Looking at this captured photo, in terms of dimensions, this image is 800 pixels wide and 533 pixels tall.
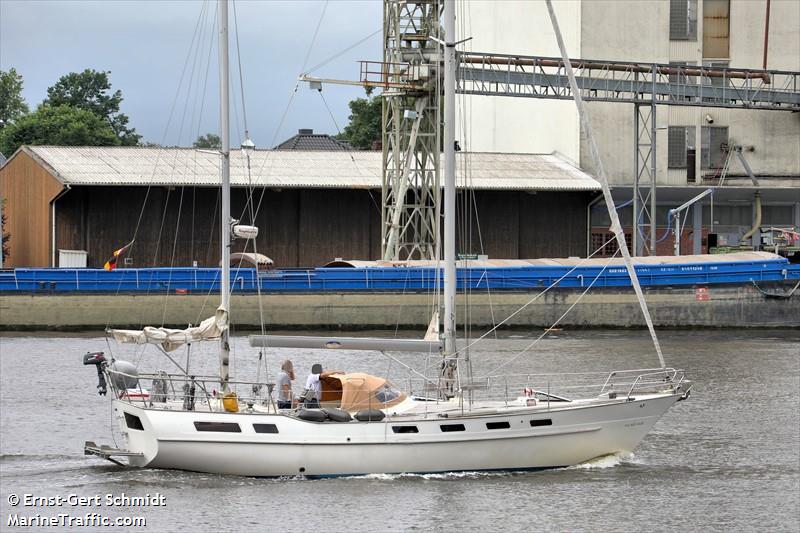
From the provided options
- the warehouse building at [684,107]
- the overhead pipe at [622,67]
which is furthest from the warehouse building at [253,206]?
the overhead pipe at [622,67]

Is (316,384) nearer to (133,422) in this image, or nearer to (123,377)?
(133,422)

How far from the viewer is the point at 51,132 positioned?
121 m

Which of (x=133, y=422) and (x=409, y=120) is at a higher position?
(x=409, y=120)

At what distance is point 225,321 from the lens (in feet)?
111

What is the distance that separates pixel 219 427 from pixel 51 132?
94581mm

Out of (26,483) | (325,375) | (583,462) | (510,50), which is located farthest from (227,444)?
(510,50)

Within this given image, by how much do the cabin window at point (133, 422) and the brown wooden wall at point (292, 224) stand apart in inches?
1637

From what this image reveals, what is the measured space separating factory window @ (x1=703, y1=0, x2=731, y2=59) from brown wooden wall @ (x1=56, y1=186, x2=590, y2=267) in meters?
14.0

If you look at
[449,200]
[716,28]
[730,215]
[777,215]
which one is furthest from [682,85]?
[449,200]

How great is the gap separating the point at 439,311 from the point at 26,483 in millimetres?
11177

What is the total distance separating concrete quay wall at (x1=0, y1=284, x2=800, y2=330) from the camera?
6800cm

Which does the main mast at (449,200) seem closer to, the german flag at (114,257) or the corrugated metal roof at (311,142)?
the german flag at (114,257)

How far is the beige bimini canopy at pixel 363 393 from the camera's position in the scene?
32344mm

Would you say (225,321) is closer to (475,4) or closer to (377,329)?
(377,329)
